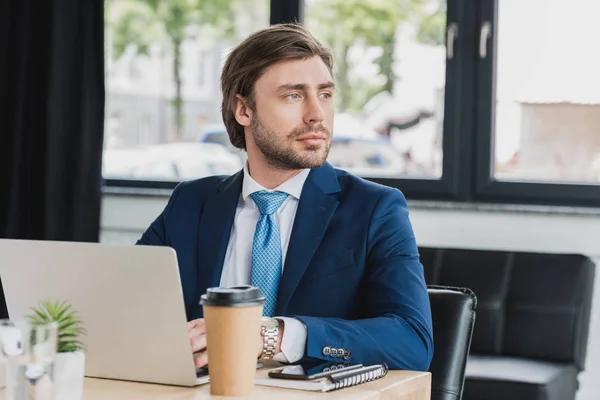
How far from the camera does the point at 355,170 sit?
3.95 m

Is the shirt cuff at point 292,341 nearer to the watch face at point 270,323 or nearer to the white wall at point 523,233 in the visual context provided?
the watch face at point 270,323

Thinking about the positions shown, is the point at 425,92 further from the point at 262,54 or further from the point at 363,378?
the point at 363,378

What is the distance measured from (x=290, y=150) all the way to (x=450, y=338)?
501mm

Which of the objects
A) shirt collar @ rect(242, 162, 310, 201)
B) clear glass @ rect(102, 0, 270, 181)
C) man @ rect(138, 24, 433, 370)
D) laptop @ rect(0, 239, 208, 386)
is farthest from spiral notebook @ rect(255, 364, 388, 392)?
clear glass @ rect(102, 0, 270, 181)

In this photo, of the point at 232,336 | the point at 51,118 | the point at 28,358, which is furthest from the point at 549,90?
the point at 28,358

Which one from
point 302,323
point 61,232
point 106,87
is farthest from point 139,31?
point 302,323

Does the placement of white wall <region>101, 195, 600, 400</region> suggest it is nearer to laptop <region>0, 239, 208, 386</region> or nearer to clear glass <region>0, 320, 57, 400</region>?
laptop <region>0, 239, 208, 386</region>

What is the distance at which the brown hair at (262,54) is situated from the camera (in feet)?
7.33

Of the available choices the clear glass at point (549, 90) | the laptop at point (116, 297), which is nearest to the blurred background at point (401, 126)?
the clear glass at point (549, 90)

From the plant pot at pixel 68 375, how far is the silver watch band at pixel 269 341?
375 mm

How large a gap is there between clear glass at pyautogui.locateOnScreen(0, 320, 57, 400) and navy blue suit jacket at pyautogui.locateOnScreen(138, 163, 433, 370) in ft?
1.86

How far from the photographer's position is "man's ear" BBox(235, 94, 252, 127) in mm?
2359

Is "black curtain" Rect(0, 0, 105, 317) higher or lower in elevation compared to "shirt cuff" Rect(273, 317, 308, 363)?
higher

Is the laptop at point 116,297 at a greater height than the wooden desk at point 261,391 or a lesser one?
greater
